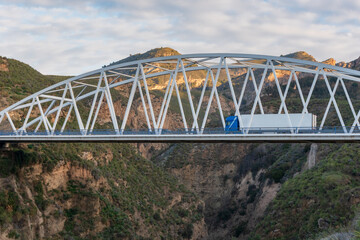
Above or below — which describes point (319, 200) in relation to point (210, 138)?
below

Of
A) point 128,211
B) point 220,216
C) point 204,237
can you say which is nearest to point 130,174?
point 128,211

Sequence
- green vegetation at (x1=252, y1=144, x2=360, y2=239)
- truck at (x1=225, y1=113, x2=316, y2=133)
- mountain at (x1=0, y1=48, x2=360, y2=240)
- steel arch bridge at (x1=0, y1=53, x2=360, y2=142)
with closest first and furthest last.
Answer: steel arch bridge at (x1=0, y1=53, x2=360, y2=142) < truck at (x1=225, y1=113, x2=316, y2=133) < green vegetation at (x1=252, y1=144, x2=360, y2=239) < mountain at (x1=0, y1=48, x2=360, y2=240)

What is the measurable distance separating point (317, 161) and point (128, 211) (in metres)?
28.5

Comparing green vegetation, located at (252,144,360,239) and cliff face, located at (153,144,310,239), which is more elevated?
green vegetation, located at (252,144,360,239)

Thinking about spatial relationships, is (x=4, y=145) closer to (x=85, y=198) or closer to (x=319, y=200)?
(x=85, y=198)

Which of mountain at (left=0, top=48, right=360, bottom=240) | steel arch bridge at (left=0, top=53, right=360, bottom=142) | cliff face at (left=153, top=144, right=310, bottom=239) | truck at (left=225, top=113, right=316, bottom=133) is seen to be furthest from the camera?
cliff face at (left=153, top=144, right=310, bottom=239)

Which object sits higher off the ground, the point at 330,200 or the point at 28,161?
the point at 28,161

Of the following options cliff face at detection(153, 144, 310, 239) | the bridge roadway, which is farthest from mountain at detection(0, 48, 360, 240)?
the bridge roadway

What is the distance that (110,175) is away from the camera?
6719 centimetres

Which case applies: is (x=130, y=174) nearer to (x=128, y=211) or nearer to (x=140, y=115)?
(x=128, y=211)

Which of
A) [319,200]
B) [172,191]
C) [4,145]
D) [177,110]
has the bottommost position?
[172,191]

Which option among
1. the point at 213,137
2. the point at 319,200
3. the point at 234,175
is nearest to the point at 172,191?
the point at 234,175

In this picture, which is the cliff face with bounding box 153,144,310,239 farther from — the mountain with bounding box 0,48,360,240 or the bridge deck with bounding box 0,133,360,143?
the bridge deck with bounding box 0,133,360,143

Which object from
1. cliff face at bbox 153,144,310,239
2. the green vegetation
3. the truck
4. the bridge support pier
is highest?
the truck
